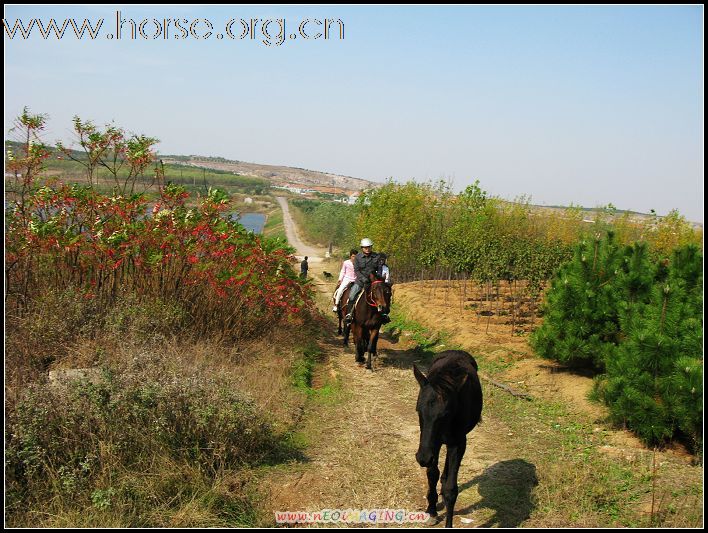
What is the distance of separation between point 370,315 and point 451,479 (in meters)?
7.09

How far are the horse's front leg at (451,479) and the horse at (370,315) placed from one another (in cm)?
642

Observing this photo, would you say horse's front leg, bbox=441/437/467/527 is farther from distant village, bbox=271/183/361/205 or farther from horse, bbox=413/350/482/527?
distant village, bbox=271/183/361/205

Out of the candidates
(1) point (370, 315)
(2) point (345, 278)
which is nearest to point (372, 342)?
(1) point (370, 315)

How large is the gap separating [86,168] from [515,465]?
10.1 metres

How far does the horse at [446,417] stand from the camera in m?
5.58

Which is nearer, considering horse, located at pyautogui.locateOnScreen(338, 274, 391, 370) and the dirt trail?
the dirt trail

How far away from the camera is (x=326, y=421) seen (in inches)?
366

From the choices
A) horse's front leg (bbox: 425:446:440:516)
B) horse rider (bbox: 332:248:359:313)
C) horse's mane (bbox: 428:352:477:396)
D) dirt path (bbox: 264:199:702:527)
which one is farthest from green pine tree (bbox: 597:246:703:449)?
horse rider (bbox: 332:248:359:313)

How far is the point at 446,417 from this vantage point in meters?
5.64

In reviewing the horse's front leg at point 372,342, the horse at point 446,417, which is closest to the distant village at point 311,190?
the horse's front leg at point 372,342

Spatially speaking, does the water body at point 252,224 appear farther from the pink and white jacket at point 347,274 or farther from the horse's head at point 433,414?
the horse's head at point 433,414

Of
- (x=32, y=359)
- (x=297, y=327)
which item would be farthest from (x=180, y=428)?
(x=297, y=327)

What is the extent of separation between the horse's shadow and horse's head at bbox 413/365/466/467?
3.91 feet

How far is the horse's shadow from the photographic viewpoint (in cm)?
639
